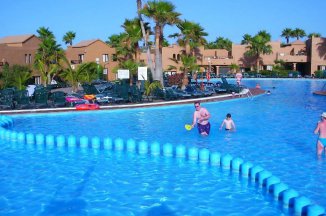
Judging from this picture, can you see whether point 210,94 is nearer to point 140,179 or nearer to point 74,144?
point 74,144

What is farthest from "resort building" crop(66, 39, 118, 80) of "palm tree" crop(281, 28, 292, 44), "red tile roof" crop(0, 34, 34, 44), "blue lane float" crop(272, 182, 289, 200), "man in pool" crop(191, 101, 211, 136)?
"palm tree" crop(281, 28, 292, 44)

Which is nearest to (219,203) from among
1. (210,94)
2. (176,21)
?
(210,94)

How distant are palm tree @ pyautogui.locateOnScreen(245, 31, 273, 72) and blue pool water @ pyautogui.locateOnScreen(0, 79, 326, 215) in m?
42.1

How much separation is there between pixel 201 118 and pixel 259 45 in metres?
46.6

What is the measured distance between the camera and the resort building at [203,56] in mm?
40188

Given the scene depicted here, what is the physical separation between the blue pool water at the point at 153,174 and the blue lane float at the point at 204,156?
287 millimetres

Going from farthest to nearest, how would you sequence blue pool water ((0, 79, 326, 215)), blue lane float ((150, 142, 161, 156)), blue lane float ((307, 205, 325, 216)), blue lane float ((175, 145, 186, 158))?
blue lane float ((150, 142, 161, 156)) < blue lane float ((175, 145, 186, 158)) < blue pool water ((0, 79, 326, 215)) < blue lane float ((307, 205, 325, 216))

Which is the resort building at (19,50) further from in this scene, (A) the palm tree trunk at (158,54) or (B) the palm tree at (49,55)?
(A) the palm tree trunk at (158,54)

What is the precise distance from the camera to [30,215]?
7.15 metres

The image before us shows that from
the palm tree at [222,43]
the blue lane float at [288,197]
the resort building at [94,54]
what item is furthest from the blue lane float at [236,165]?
the palm tree at [222,43]

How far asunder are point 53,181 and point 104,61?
3836cm

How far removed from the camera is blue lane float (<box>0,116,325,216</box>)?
6977 mm

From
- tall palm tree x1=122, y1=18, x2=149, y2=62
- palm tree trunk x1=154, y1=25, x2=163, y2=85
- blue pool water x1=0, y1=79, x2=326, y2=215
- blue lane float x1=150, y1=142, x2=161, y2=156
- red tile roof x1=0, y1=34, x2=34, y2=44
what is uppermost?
red tile roof x1=0, y1=34, x2=34, y2=44

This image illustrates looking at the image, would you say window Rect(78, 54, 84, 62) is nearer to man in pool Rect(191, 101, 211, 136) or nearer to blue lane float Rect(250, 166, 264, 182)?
man in pool Rect(191, 101, 211, 136)
